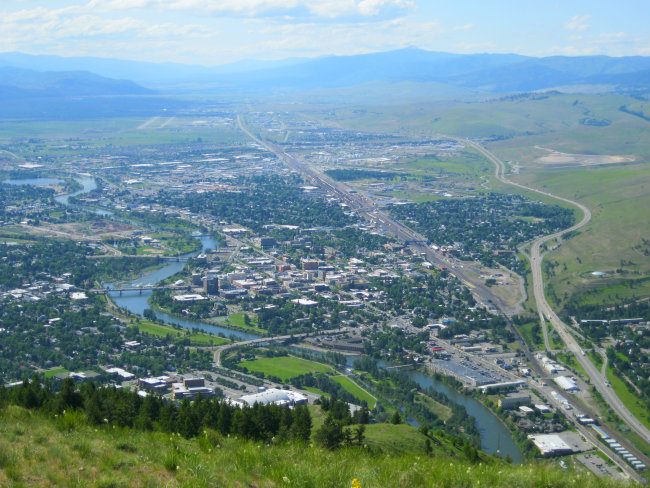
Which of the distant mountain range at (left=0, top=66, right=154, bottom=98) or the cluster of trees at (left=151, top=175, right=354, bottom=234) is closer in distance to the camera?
the cluster of trees at (left=151, top=175, right=354, bottom=234)

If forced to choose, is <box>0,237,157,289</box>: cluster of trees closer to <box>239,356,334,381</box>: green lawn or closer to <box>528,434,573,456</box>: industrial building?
<box>239,356,334,381</box>: green lawn

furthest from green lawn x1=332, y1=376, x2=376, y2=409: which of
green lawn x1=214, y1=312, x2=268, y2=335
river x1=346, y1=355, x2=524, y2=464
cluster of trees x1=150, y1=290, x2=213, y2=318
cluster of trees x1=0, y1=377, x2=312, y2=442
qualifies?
cluster of trees x1=0, y1=377, x2=312, y2=442

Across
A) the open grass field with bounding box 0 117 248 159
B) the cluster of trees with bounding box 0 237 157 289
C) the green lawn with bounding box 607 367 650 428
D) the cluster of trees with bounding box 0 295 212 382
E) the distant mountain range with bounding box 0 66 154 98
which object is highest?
the distant mountain range with bounding box 0 66 154 98

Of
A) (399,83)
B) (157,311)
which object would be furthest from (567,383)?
(399,83)

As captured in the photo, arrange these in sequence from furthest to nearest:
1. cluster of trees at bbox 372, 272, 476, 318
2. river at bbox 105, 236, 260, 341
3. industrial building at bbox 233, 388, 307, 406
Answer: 1. cluster of trees at bbox 372, 272, 476, 318
2. river at bbox 105, 236, 260, 341
3. industrial building at bbox 233, 388, 307, 406

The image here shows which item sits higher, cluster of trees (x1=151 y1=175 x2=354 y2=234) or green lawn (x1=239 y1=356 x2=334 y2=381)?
cluster of trees (x1=151 y1=175 x2=354 y2=234)

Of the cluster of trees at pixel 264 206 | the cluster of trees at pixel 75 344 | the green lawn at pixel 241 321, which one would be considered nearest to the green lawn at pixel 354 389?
the cluster of trees at pixel 75 344

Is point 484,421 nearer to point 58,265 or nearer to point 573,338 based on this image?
point 573,338
